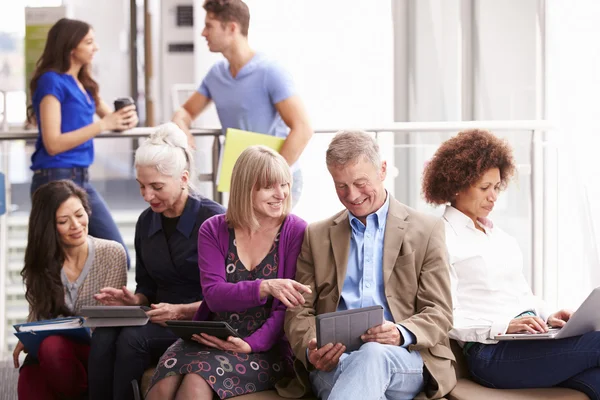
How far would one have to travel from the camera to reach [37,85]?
369 centimetres

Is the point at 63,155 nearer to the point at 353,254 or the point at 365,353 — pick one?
the point at 353,254

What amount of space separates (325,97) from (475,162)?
3.39m

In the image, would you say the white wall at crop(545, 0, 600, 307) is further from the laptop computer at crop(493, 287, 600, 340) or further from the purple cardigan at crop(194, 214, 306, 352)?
the purple cardigan at crop(194, 214, 306, 352)

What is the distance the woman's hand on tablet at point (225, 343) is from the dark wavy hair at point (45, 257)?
A: 790 mm

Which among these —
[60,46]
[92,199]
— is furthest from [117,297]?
[60,46]

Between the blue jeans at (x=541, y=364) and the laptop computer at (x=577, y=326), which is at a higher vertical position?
the laptop computer at (x=577, y=326)

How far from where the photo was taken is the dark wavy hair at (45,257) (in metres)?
3.24

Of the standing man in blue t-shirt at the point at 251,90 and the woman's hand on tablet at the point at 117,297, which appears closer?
the woman's hand on tablet at the point at 117,297

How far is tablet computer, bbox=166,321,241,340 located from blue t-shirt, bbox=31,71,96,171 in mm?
1323

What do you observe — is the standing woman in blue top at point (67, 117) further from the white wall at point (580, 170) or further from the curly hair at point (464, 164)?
the white wall at point (580, 170)

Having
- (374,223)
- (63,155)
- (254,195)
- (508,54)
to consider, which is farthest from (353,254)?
(508,54)

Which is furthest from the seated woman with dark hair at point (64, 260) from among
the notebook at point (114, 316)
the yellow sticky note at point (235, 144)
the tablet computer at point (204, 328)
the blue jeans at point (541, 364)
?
the blue jeans at point (541, 364)

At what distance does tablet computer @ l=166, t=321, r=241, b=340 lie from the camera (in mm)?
2580

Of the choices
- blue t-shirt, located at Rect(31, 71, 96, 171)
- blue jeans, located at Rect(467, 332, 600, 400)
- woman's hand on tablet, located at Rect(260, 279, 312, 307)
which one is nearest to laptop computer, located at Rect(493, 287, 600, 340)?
blue jeans, located at Rect(467, 332, 600, 400)
